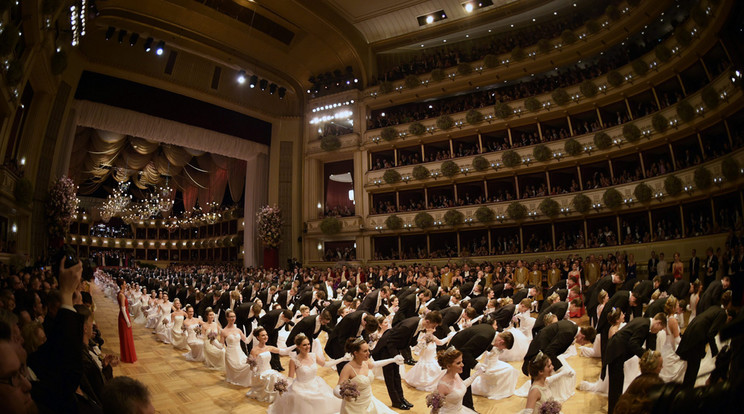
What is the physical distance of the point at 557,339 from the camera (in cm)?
557

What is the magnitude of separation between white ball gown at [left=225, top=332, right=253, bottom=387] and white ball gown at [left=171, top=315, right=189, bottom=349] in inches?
111

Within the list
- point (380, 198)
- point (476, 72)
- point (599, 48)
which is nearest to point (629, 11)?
point (599, 48)

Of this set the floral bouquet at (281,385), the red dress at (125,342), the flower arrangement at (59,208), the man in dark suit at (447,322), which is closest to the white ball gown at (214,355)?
the red dress at (125,342)

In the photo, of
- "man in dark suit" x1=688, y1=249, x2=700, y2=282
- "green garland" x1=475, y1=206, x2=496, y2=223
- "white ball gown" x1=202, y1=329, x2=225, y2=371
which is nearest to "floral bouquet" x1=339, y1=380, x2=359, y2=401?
"white ball gown" x1=202, y1=329, x2=225, y2=371

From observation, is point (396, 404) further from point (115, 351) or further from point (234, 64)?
point (234, 64)

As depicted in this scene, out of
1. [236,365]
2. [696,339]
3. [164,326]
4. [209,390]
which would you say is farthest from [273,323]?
[696,339]

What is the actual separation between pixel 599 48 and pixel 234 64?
59.5ft

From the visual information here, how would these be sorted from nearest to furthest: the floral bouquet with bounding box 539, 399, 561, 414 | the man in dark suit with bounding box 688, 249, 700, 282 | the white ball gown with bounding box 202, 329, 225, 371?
the floral bouquet with bounding box 539, 399, 561, 414 → the white ball gown with bounding box 202, 329, 225, 371 → the man in dark suit with bounding box 688, 249, 700, 282

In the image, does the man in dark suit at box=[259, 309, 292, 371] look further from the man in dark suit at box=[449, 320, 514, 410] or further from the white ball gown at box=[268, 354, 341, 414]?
the man in dark suit at box=[449, 320, 514, 410]

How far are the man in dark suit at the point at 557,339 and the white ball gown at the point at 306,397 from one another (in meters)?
2.56

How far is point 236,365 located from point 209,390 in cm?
58

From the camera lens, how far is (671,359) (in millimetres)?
6266

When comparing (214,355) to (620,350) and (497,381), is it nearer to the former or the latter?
(497,381)

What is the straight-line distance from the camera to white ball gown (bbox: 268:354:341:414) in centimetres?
541
